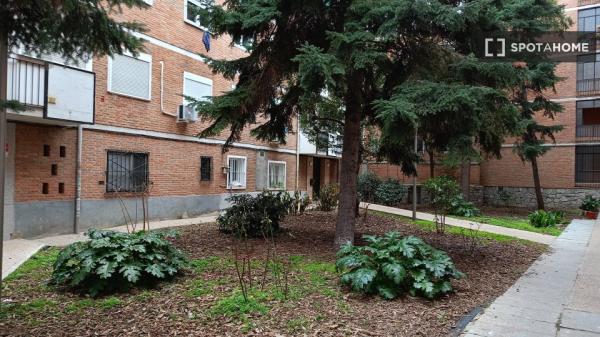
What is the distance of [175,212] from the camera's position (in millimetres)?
13664

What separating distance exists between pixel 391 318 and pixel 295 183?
16662 mm

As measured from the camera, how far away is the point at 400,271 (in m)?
5.02

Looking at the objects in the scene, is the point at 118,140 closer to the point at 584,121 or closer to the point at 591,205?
the point at 591,205

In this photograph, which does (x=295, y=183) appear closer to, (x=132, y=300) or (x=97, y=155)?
(x=97, y=155)

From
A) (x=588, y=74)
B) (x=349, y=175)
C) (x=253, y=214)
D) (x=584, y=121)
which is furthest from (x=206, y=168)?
(x=584, y=121)

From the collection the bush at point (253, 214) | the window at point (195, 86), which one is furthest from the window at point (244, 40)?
the window at point (195, 86)

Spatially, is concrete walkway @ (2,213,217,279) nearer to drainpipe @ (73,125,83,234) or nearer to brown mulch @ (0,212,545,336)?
drainpipe @ (73,125,83,234)

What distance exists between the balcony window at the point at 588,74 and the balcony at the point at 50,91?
23084 mm

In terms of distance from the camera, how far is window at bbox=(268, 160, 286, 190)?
19.3m

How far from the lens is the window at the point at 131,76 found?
37.7 feet

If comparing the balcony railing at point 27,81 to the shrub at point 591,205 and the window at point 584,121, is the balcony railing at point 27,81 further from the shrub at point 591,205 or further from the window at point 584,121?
the window at point 584,121

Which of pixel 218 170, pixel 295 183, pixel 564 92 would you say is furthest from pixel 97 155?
pixel 564 92

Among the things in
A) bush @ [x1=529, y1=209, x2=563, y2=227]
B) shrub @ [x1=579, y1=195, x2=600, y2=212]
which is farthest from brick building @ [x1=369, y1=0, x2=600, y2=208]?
bush @ [x1=529, y1=209, x2=563, y2=227]

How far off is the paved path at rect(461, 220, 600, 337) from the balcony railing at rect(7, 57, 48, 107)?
8845 millimetres
